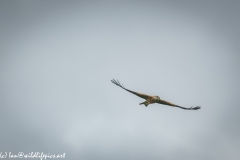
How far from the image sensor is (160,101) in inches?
1693

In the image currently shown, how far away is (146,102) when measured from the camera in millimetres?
42531

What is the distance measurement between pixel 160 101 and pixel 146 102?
1868 mm
